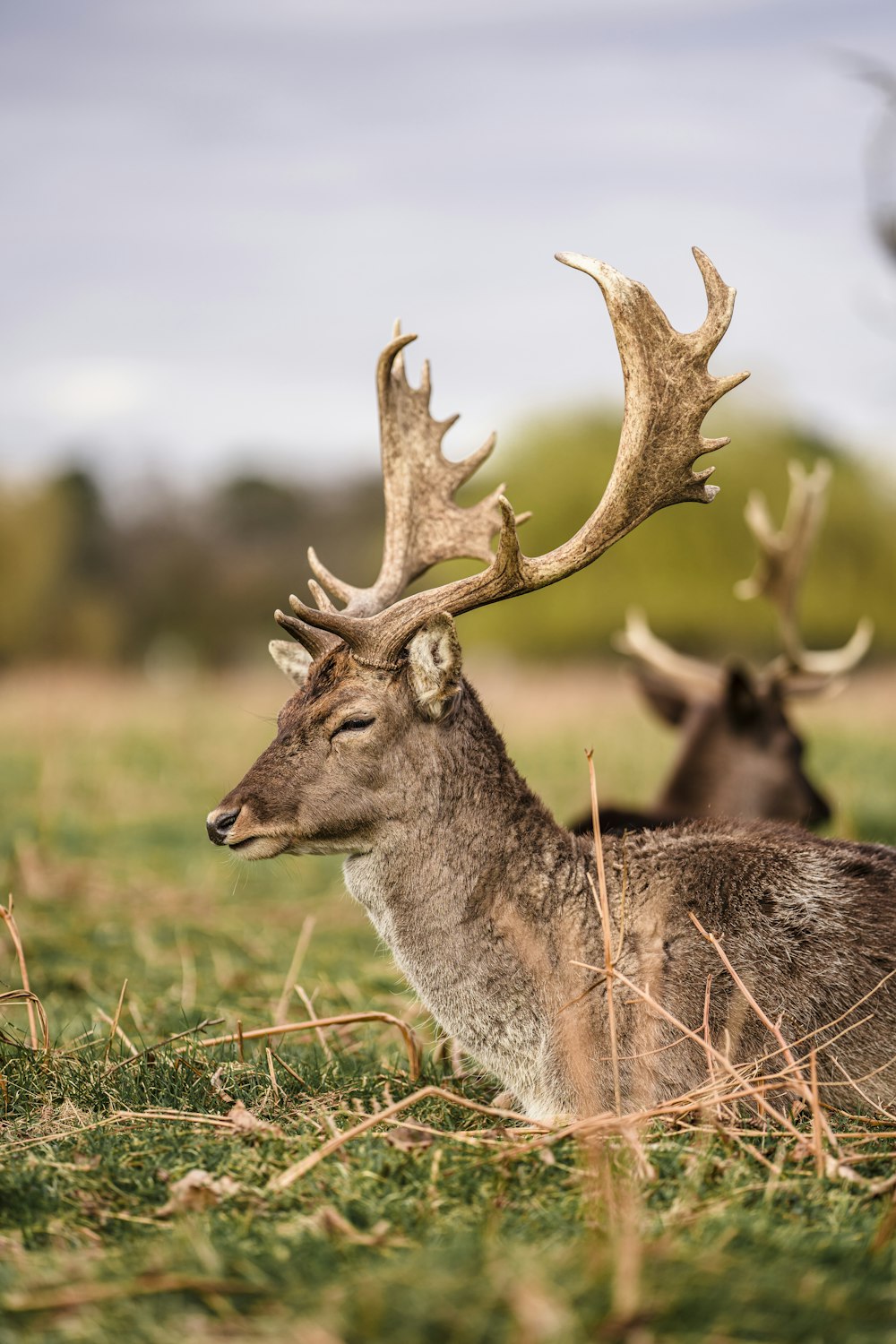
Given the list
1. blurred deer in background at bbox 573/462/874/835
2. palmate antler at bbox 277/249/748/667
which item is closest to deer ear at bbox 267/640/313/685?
palmate antler at bbox 277/249/748/667

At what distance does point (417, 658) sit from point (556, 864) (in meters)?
0.80

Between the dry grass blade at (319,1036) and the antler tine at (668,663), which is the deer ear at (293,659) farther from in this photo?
the antler tine at (668,663)

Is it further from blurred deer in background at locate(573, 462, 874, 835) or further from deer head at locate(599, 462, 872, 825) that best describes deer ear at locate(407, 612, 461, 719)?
deer head at locate(599, 462, 872, 825)

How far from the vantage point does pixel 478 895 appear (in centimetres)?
429

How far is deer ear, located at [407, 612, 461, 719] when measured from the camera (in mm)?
4262

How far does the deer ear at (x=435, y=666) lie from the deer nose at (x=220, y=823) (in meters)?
0.70

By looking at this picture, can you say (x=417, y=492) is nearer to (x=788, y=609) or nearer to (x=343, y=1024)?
(x=343, y=1024)

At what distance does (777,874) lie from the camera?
4.31m

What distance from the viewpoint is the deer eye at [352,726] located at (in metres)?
4.35

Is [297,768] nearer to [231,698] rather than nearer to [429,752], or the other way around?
[429,752]

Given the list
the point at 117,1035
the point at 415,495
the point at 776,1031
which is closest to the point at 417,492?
the point at 415,495

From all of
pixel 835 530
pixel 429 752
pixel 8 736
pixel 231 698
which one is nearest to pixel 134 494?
pixel 835 530

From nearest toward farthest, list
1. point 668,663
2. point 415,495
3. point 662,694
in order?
point 415,495 → point 662,694 → point 668,663

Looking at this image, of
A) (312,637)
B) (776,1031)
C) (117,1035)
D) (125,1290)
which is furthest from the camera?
(117,1035)
